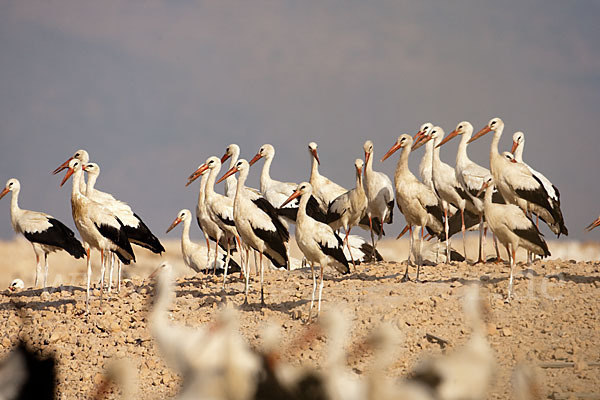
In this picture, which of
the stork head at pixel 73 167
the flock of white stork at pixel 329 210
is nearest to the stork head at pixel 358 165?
the flock of white stork at pixel 329 210

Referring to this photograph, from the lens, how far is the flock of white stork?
938 cm

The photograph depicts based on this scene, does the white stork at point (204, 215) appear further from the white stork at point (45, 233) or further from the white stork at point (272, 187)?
the white stork at point (45, 233)

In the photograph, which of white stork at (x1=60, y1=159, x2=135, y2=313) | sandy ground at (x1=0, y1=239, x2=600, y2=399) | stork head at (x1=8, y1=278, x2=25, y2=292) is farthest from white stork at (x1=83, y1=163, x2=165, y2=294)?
stork head at (x1=8, y1=278, x2=25, y2=292)

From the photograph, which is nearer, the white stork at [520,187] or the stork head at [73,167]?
the white stork at [520,187]

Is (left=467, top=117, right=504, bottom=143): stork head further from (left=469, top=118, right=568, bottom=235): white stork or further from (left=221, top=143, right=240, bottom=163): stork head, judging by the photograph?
(left=221, top=143, right=240, bottom=163): stork head

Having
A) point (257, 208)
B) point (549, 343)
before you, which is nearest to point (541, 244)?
point (549, 343)

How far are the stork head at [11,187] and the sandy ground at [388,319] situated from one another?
10.5ft

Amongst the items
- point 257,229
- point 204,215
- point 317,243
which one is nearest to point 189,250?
point 204,215

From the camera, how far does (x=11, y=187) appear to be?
1490cm

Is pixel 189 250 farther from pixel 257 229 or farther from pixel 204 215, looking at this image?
pixel 257 229

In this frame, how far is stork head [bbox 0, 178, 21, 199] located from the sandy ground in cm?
319

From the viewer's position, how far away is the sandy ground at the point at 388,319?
7.26 metres

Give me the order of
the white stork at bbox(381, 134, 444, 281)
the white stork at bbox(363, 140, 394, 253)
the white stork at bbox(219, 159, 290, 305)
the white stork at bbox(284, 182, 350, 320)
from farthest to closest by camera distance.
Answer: the white stork at bbox(363, 140, 394, 253) → the white stork at bbox(381, 134, 444, 281) → the white stork at bbox(219, 159, 290, 305) → the white stork at bbox(284, 182, 350, 320)

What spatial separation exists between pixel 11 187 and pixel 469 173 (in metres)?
9.05
